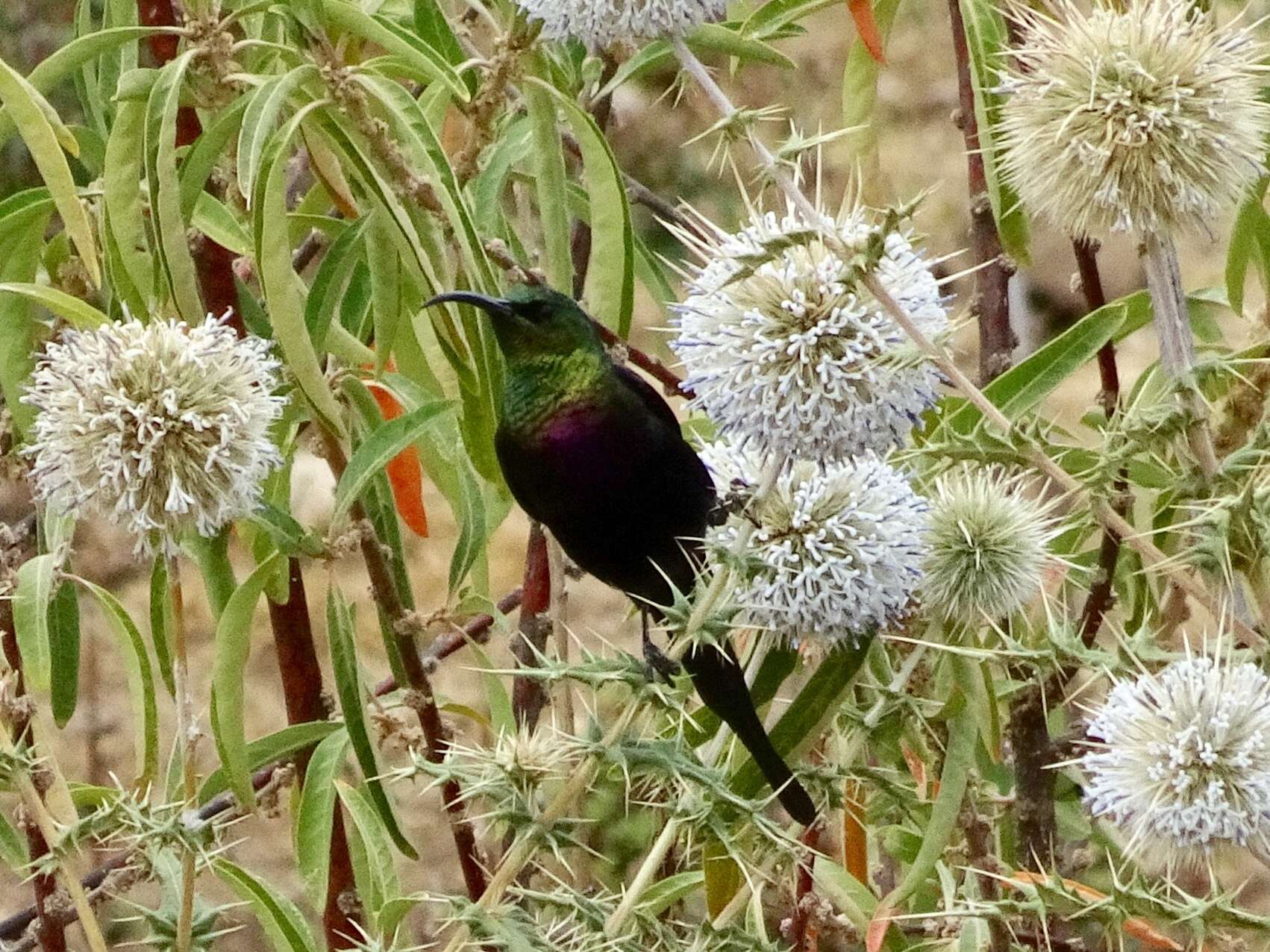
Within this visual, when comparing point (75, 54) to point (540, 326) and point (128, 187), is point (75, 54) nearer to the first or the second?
point (128, 187)

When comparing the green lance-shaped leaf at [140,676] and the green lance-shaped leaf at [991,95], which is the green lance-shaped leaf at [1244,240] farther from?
the green lance-shaped leaf at [140,676]

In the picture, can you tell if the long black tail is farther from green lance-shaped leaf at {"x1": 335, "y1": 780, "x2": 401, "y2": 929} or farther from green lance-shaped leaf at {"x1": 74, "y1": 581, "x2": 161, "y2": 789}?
green lance-shaped leaf at {"x1": 74, "y1": 581, "x2": 161, "y2": 789}

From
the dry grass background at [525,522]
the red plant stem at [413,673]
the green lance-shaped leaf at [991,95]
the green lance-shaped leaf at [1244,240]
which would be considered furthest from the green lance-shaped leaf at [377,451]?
the dry grass background at [525,522]

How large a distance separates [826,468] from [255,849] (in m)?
3.65

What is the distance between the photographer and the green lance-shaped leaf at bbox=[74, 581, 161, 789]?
144 centimetres

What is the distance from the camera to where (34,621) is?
4.30 ft

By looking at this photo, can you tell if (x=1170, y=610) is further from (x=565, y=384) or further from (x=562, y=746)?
(x=562, y=746)

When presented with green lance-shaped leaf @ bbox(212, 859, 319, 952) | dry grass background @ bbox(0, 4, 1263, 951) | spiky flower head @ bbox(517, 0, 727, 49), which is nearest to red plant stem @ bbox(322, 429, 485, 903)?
green lance-shaped leaf @ bbox(212, 859, 319, 952)

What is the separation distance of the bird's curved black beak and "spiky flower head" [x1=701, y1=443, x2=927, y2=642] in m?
0.27

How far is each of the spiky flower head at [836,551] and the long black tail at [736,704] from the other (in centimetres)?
5

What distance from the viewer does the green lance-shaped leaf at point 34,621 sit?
1.30m

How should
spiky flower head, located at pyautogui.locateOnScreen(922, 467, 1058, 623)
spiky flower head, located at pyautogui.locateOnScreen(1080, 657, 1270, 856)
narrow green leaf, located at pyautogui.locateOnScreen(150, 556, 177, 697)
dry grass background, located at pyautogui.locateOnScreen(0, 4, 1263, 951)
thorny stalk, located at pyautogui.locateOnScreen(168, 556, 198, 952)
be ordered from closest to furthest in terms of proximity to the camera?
spiky flower head, located at pyautogui.locateOnScreen(1080, 657, 1270, 856) → thorny stalk, located at pyautogui.locateOnScreen(168, 556, 198, 952) → spiky flower head, located at pyautogui.locateOnScreen(922, 467, 1058, 623) → narrow green leaf, located at pyautogui.locateOnScreen(150, 556, 177, 697) → dry grass background, located at pyautogui.locateOnScreen(0, 4, 1263, 951)

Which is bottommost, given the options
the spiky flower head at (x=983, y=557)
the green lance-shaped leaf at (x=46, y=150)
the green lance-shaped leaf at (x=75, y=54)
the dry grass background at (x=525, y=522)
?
the dry grass background at (x=525, y=522)

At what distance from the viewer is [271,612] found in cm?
154
